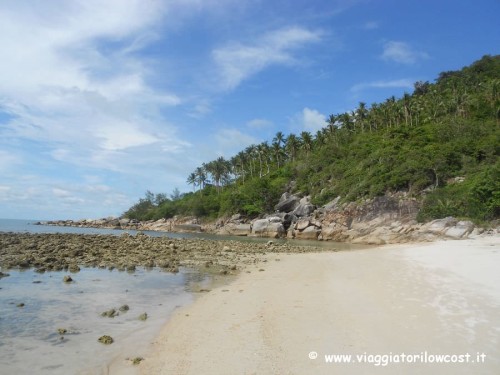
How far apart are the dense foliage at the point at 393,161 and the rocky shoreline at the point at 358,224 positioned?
2576 millimetres

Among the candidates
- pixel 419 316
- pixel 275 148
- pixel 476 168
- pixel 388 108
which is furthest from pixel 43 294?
pixel 275 148

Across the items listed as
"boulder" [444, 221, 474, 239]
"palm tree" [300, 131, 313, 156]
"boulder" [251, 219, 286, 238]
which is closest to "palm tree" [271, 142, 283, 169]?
"palm tree" [300, 131, 313, 156]

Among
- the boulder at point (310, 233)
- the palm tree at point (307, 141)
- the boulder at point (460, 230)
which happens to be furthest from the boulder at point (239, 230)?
the boulder at point (460, 230)

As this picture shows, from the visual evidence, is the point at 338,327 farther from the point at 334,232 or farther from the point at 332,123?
the point at 332,123

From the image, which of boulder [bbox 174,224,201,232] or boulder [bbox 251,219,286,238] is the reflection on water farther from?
boulder [bbox 174,224,201,232]

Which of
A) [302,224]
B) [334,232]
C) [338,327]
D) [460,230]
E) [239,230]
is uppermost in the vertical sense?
[302,224]

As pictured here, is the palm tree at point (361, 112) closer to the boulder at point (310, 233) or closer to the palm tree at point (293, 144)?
the palm tree at point (293, 144)

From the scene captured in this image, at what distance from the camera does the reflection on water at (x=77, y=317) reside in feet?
26.8

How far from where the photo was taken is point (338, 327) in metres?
9.14

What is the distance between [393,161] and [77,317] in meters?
63.0

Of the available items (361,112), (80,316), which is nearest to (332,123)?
(361,112)

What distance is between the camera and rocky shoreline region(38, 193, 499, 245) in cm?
4228

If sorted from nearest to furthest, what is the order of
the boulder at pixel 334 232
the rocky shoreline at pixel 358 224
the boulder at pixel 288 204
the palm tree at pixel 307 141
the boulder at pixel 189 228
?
the rocky shoreline at pixel 358 224 < the boulder at pixel 334 232 < the boulder at pixel 288 204 < the boulder at pixel 189 228 < the palm tree at pixel 307 141

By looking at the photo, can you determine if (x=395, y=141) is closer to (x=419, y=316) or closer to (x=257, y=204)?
(x=257, y=204)
